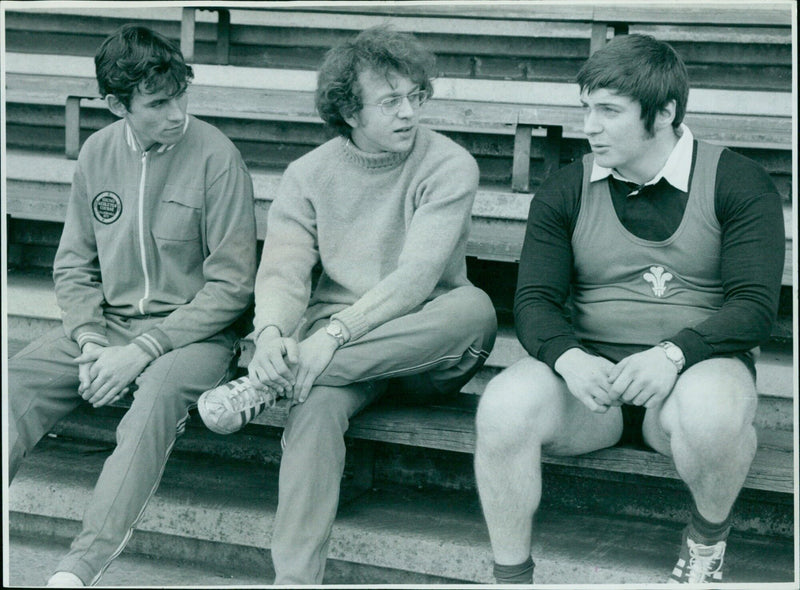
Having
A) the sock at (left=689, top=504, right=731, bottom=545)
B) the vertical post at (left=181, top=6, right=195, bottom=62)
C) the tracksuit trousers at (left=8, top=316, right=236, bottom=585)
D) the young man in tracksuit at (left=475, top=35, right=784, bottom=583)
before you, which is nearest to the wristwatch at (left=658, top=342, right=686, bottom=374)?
the young man in tracksuit at (left=475, top=35, right=784, bottom=583)

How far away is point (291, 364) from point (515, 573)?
26.5 inches

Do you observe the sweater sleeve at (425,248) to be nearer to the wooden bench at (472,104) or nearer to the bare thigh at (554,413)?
the bare thigh at (554,413)

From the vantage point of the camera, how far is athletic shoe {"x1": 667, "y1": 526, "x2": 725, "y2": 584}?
221 cm

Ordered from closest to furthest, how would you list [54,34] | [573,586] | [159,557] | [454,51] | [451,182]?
[573,586], [451,182], [159,557], [454,51], [54,34]

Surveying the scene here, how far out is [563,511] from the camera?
284 cm

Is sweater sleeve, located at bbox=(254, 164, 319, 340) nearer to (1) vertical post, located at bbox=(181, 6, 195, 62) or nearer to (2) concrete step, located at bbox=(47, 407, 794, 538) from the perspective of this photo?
(2) concrete step, located at bbox=(47, 407, 794, 538)

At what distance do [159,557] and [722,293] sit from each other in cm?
156

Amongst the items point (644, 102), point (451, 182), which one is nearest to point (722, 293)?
point (644, 102)

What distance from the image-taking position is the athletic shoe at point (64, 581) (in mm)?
2283

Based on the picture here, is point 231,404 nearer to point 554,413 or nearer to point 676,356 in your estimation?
point 554,413

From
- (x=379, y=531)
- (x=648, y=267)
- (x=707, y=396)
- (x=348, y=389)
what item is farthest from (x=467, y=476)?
(x=707, y=396)

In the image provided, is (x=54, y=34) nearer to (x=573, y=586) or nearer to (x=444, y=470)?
(x=444, y=470)

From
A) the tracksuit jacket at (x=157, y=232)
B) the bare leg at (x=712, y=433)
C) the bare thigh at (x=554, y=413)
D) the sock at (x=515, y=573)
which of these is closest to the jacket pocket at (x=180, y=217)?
the tracksuit jacket at (x=157, y=232)

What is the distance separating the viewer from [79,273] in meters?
2.86
